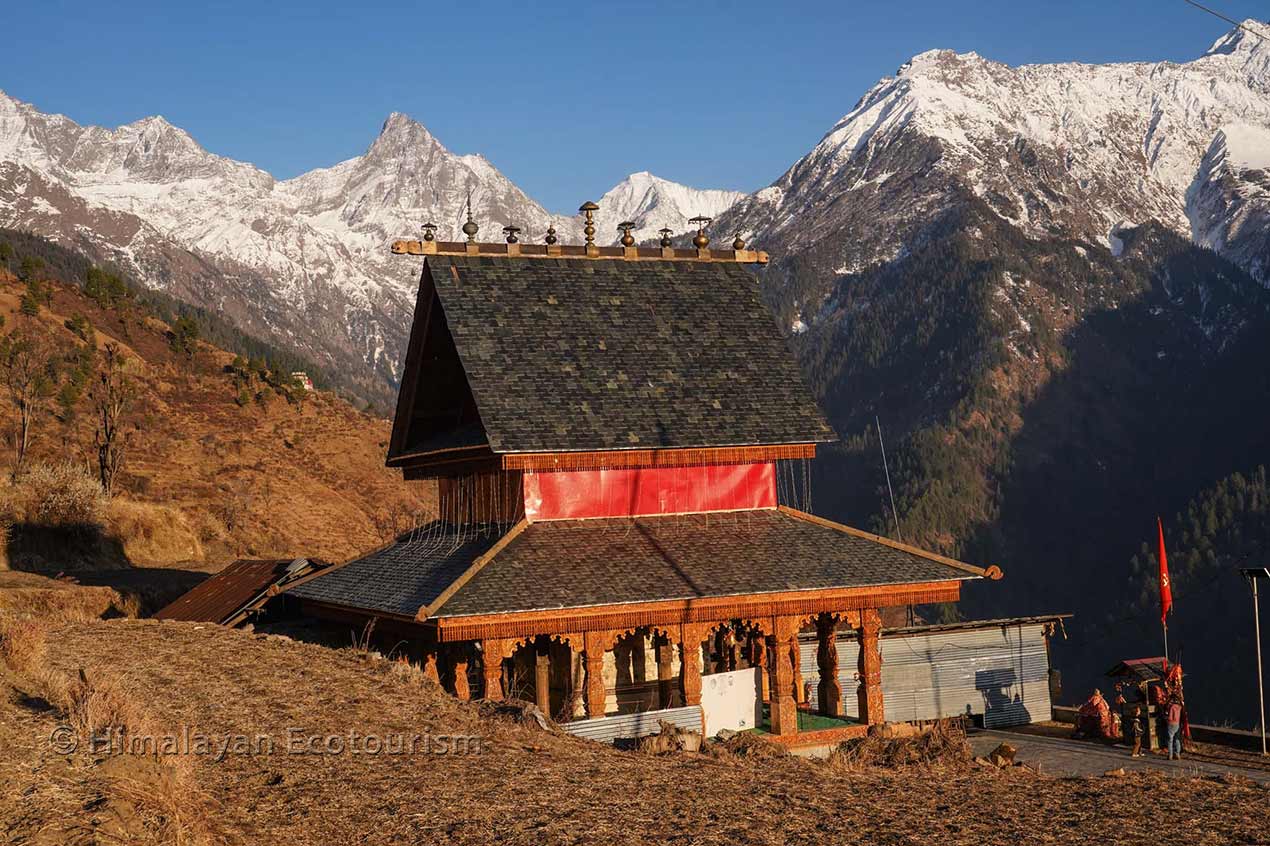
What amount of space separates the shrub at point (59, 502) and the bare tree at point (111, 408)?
8.84 metres

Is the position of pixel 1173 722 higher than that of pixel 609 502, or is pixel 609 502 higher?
pixel 609 502

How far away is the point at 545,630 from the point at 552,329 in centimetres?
769

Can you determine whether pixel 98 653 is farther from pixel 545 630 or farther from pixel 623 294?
pixel 623 294

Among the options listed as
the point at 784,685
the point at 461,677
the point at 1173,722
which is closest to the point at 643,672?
the point at 784,685

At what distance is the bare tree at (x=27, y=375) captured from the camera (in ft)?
244

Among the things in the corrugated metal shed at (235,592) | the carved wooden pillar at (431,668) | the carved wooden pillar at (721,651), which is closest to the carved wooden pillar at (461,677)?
the carved wooden pillar at (431,668)

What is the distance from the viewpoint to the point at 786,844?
1523 cm

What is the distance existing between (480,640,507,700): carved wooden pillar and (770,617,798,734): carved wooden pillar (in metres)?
5.44

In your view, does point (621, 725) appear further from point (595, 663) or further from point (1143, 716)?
point (1143, 716)

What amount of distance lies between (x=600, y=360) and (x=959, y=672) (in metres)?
12.1

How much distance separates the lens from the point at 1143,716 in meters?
29.0

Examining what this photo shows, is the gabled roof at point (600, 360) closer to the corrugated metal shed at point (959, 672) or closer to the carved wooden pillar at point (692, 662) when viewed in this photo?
the carved wooden pillar at point (692, 662)

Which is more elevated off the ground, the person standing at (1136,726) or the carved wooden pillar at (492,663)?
the carved wooden pillar at (492,663)

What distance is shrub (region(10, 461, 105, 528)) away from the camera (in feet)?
158
